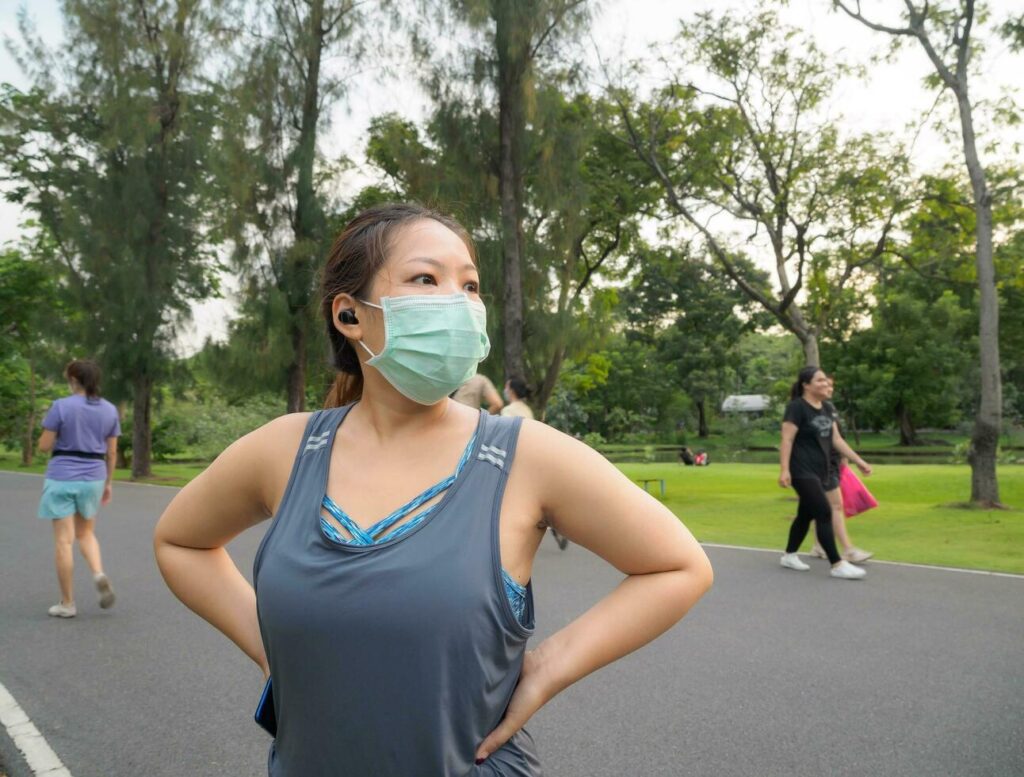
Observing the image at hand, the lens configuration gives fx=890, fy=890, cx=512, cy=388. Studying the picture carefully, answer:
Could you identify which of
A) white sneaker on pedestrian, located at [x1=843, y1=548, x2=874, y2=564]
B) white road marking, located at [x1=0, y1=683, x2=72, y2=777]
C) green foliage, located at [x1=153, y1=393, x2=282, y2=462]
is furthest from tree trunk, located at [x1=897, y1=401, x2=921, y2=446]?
white road marking, located at [x1=0, y1=683, x2=72, y2=777]

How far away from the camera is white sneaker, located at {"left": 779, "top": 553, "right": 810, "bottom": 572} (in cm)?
908

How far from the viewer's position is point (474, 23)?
55.5ft

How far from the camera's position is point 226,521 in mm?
1861

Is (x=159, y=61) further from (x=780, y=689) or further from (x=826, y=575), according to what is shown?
(x=780, y=689)

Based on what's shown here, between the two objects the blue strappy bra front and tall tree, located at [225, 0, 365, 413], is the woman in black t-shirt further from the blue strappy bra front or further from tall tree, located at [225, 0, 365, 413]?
tall tree, located at [225, 0, 365, 413]

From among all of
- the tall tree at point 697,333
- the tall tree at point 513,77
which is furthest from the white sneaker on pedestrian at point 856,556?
the tall tree at point 697,333

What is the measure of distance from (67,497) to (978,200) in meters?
14.4

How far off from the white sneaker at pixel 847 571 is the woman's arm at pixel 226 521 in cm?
774

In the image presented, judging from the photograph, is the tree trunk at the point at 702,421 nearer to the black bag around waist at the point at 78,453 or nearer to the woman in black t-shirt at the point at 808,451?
the woman in black t-shirt at the point at 808,451

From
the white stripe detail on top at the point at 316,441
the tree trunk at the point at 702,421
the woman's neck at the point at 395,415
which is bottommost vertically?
the tree trunk at the point at 702,421

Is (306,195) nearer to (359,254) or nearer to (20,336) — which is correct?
(20,336)

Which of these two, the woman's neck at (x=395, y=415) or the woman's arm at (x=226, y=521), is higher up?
the woman's neck at (x=395, y=415)

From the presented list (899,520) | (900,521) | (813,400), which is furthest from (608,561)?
(899,520)

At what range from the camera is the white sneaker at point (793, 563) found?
9078mm
